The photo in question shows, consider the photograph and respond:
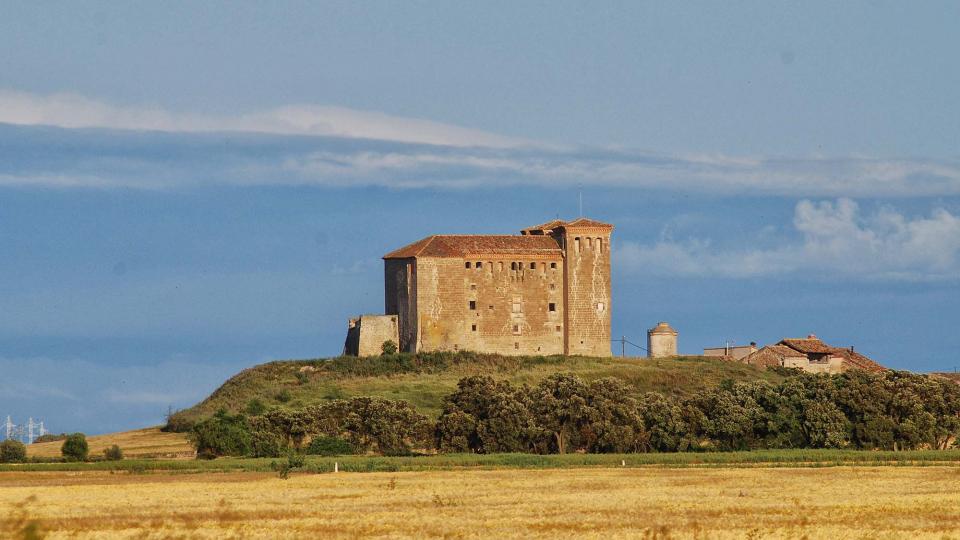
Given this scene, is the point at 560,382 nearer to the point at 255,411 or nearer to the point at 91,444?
the point at 255,411

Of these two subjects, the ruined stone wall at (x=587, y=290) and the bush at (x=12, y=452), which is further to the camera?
the ruined stone wall at (x=587, y=290)

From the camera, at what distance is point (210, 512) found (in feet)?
138

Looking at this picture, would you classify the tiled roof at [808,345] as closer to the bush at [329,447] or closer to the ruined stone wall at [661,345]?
the ruined stone wall at [661,345]

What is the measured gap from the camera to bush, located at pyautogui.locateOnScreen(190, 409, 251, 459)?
3022 inches

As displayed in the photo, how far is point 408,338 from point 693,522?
64.8 m

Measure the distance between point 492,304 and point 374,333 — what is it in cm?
779

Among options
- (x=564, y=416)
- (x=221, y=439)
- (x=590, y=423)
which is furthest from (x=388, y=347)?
(x=221, y=439)

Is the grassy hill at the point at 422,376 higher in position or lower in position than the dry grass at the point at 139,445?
higher

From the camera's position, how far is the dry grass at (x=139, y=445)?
267ft

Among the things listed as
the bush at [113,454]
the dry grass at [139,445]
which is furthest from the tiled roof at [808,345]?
the bush at [113,454]

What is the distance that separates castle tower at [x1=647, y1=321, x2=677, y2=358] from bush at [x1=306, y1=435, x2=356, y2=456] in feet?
120

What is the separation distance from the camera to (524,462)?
69.2 meters

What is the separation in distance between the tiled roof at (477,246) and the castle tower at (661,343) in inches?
415

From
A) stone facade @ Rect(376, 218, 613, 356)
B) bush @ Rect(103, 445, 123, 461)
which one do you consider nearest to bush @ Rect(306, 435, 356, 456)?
bush @ Rect(103, 445, 123, 461)
